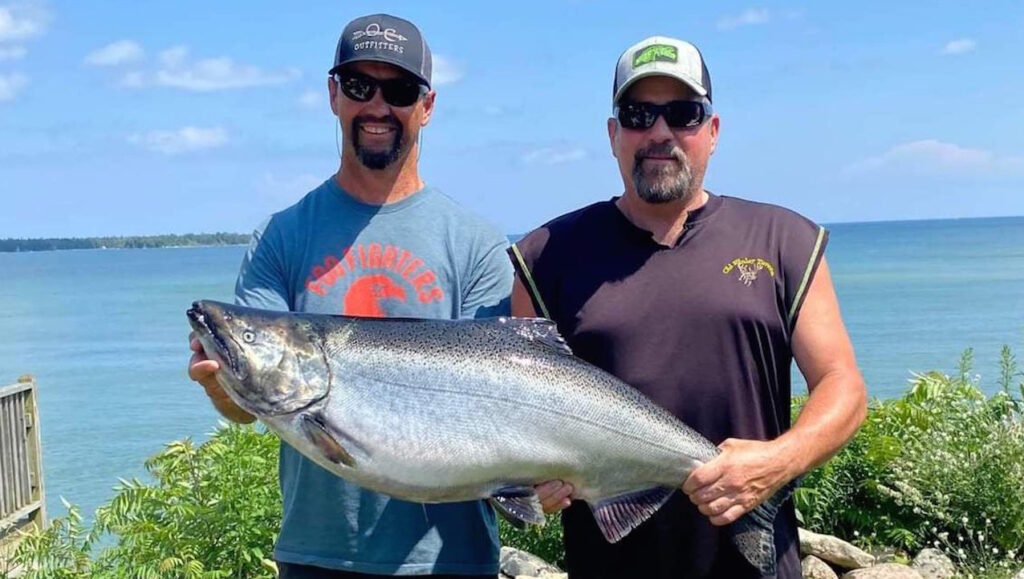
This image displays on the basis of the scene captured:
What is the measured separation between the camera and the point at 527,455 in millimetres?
3916

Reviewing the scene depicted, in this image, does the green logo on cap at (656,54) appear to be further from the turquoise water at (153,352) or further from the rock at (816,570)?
the turquoise water at (153,352)

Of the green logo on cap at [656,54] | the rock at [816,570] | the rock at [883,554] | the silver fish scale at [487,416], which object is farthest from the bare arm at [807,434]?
the rock at [883,554]

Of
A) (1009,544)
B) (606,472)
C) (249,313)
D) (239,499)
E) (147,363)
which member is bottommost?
(147,363)

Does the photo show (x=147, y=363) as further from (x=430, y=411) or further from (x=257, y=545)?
(x=430, y=411)

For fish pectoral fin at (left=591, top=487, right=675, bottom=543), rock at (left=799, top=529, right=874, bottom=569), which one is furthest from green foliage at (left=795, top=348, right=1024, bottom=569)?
fish pectoral fin at (left=591, top=487, right=675, bottom=543)

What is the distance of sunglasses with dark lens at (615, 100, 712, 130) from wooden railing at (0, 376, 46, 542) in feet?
35.4

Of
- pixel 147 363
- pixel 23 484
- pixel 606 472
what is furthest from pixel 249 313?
pixel 147 363

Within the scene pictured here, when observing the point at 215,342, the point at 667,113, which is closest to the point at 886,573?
the point at 667,113

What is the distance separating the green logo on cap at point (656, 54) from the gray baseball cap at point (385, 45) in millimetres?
856

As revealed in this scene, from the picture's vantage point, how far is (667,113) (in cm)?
436

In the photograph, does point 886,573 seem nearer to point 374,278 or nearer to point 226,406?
point 374,278

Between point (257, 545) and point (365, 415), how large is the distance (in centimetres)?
327

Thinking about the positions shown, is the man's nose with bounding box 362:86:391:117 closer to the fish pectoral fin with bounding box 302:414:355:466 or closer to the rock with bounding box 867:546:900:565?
the fish pectoral fin with bounding box 302:414:355:466

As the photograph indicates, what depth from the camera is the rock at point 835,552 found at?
733 centimetres
